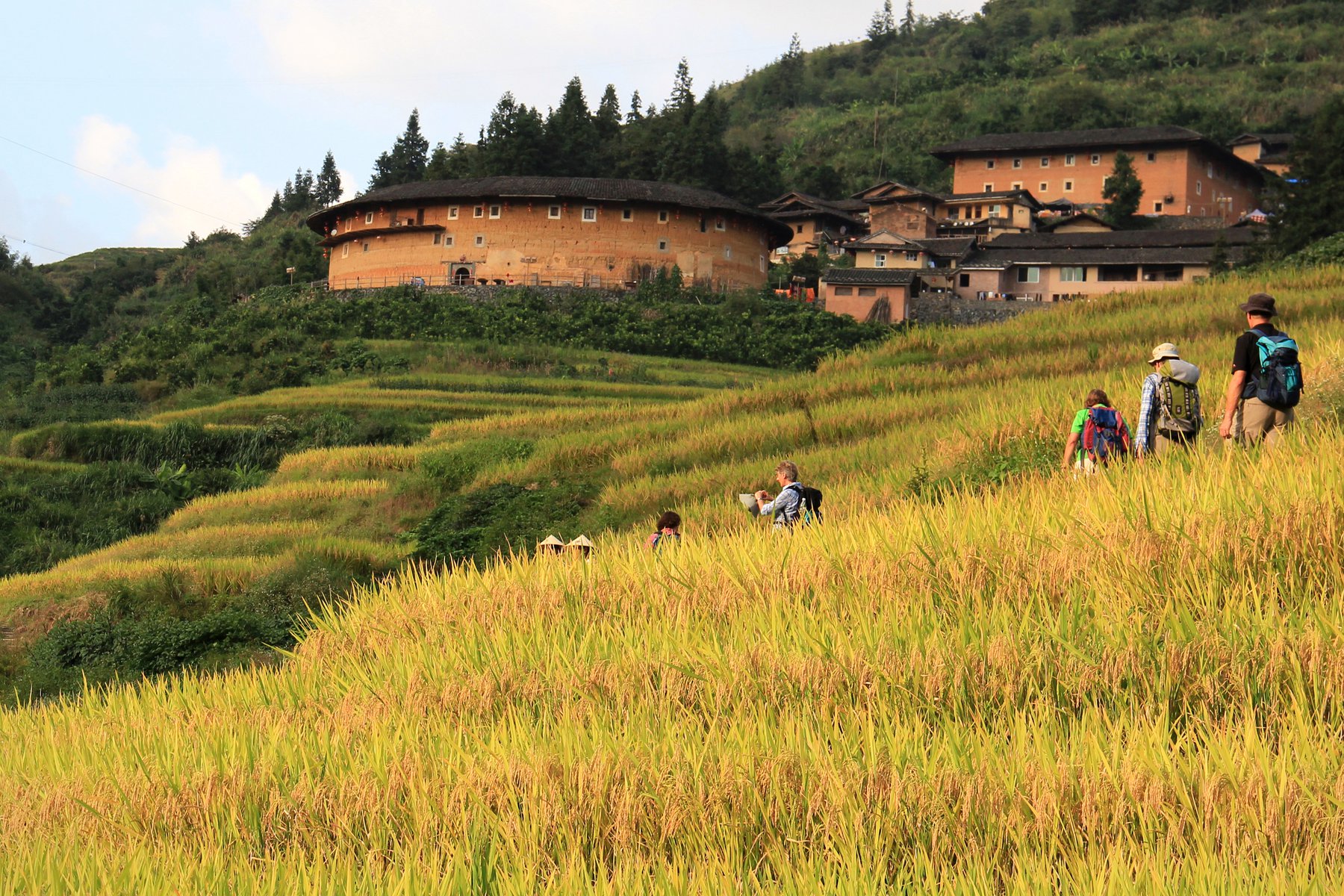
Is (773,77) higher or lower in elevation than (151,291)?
higher

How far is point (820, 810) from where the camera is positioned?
4195 millimetres

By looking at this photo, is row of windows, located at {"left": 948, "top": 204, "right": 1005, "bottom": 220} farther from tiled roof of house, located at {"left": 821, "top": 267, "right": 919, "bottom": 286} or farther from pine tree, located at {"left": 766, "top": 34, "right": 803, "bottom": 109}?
pine tree, located at {"left": 766, "top": 34, "right": 803, "bottom": 109}

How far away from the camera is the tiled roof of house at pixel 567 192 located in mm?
58188

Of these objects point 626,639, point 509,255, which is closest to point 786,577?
point 626,639

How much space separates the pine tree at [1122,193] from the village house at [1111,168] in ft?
12.0

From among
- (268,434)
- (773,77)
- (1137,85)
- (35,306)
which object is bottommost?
(268,434)

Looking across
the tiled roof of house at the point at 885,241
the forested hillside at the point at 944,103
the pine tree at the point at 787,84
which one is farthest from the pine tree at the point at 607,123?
the pine tree at the point at 787,84

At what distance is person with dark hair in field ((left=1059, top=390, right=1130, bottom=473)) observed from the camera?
10312mm

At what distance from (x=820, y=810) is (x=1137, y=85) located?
352ft

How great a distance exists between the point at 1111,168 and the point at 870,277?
30.5 m

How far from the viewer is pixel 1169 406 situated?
33.2 feet

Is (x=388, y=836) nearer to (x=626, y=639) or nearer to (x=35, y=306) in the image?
(x=626, y=639)

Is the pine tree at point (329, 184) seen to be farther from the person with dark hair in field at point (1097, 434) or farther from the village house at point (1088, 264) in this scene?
the person with dark hair in field at point (1097, 434)

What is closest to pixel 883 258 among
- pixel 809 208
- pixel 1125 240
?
pixel 1125 240
